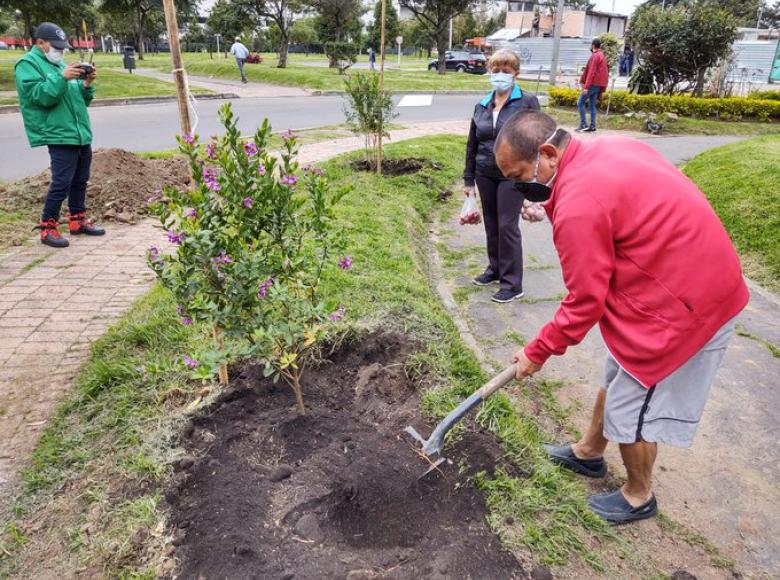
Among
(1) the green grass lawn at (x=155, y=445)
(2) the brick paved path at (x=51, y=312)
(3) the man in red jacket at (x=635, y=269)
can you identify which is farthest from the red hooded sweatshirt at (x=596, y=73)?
(3) the man in red jacket at (x=635, y=269)

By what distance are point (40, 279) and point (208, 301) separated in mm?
3085

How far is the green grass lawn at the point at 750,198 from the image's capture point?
568 centimetres

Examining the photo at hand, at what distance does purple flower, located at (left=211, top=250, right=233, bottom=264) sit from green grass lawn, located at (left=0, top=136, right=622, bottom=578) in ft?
1.78

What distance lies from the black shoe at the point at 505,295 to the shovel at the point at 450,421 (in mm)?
2255

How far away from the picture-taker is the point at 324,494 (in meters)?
2.47

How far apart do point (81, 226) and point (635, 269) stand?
5.57 meters

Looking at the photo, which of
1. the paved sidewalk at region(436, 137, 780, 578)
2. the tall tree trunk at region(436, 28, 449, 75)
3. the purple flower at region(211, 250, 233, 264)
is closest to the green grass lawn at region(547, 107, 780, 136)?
the paved sidewalk at region(436, 137, 780, 578)

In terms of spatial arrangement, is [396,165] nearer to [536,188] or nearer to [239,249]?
[239,249]

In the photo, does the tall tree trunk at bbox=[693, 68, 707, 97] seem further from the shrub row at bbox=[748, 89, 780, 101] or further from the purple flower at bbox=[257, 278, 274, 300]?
the purple flower at bbox=[257, 278, 274, 300]

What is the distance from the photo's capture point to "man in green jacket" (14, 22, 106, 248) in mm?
5004

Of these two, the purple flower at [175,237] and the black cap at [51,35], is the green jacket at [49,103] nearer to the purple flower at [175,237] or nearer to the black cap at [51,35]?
the black cap at [51,35]

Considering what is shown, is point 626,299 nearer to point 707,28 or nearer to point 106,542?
point 106,542

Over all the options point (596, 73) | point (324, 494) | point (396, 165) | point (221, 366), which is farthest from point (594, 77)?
point (324, 494)

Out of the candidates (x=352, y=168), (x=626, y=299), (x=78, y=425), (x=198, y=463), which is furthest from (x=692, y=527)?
(x=352, y=168)
